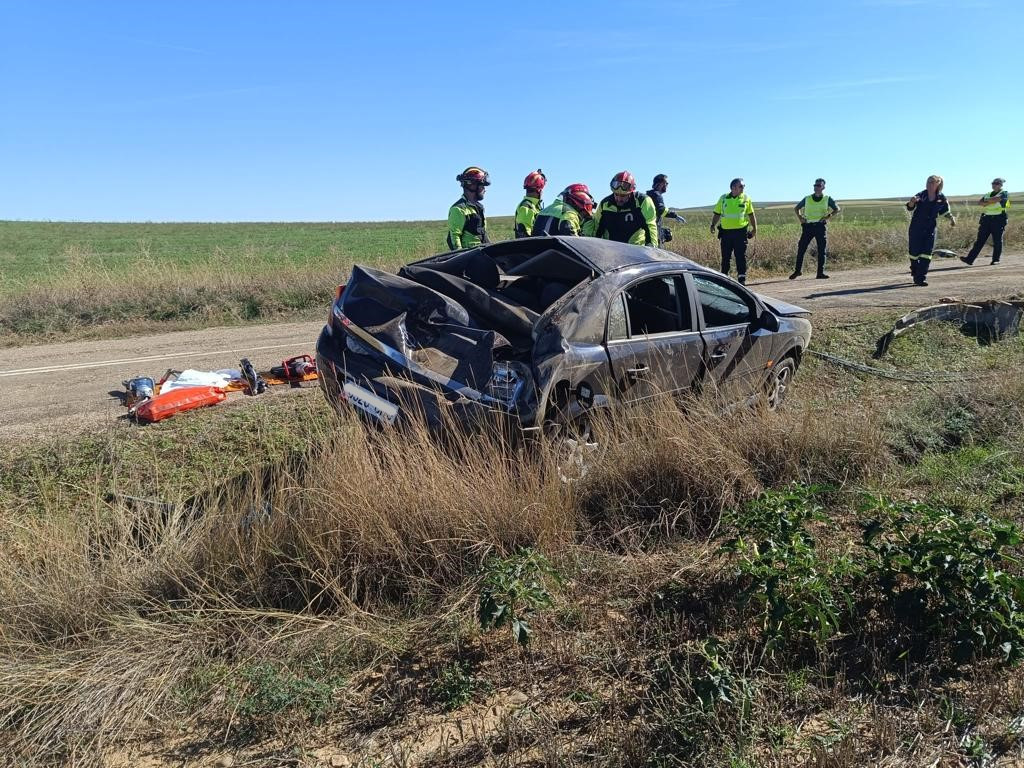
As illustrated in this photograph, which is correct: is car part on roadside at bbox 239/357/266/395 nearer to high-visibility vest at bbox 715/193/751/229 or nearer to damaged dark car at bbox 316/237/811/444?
damaged dark car at bbox 316/237/811/444

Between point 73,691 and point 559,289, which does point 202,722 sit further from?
point 559,289

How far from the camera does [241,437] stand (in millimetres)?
5844

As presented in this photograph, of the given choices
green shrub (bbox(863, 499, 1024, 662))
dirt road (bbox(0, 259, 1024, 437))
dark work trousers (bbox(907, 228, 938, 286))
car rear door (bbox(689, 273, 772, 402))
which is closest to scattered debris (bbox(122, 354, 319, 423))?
dirt road (bbox(0, 259, 1024, 437))

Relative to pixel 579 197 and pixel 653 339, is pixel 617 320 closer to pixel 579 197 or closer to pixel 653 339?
pixel 653 339

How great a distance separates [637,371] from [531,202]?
517 cm

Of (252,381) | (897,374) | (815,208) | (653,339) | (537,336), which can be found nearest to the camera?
(537,336)

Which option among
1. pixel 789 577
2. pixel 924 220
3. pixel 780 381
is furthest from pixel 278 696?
pixel 924 220

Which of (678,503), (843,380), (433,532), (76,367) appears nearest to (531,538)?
(433,532)

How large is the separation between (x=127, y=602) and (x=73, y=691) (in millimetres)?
523

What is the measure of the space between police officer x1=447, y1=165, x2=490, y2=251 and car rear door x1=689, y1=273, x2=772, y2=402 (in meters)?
3.52

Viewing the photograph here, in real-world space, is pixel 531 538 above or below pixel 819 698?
above

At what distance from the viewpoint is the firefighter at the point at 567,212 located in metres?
8.62

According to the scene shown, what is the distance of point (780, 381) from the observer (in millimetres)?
6363

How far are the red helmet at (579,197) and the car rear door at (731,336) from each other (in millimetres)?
3372
